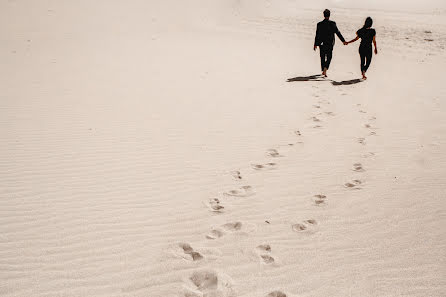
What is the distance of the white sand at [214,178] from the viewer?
8.95 ft

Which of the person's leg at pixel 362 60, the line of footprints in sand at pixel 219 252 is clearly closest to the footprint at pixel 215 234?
the line of footprints in sand at pixel 219 252

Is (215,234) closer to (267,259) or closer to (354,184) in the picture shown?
(267,259)

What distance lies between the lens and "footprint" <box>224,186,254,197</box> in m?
3.81

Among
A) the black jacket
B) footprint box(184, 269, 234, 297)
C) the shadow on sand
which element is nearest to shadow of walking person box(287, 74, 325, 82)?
the shadow on sand

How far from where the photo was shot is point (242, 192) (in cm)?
386

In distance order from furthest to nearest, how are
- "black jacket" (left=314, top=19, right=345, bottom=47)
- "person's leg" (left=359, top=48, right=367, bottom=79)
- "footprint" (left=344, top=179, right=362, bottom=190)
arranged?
"person's leg" (left=359, top=48, right=367, bottom=79)
"black jacket" (left=314, top=19, right=345, bottom=47)
"footprint" (left=344, top=179, right=362, bottom=190)

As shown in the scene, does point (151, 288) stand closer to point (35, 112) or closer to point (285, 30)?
point (35, 112)

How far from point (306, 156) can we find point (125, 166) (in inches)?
97.3

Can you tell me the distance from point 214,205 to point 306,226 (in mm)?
981

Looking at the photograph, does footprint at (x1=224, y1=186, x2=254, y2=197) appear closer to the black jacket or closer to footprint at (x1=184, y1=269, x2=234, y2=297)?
footprint at (x1=184, y1=269, x2=234, y2=297)

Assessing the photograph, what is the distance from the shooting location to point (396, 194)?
12.4 ft

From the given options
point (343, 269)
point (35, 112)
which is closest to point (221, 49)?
point (35, 112)

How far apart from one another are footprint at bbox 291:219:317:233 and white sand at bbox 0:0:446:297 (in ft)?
0.06

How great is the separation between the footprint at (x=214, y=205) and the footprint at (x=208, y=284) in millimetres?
908
